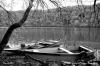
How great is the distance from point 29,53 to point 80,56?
200 cm

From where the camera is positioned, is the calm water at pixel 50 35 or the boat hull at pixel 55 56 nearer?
the boat hull at pixel 55 56

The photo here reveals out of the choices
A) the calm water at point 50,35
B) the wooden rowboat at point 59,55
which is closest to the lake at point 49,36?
the calm water at point 50,35

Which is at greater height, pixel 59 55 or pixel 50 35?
pixel 59 55

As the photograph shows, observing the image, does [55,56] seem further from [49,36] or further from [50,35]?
[50,35]

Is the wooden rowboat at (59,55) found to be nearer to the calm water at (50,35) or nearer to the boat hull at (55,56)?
the boat hull at (55,56)

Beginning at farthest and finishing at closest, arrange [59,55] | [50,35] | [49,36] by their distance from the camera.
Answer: [50,35] → [49,36] → [59,55]

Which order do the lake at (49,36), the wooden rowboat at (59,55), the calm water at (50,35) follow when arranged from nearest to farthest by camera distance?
the wooden rowboat at (59,55), the lake at (49,36), the calm water at (50,35)

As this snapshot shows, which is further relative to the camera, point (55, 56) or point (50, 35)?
point (50, 35)

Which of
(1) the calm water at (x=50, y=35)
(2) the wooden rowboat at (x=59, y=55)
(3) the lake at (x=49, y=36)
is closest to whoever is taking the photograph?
(2) the wooden rowboat at (x=59, y=55)

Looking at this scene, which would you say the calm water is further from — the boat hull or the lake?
the boat hull

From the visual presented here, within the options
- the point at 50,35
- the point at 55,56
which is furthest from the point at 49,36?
the point at 55,56

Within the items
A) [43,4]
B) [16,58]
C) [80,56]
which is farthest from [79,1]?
[16,58]

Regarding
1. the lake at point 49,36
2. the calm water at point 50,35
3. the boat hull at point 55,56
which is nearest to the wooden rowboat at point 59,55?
the boat hull at point 55,56

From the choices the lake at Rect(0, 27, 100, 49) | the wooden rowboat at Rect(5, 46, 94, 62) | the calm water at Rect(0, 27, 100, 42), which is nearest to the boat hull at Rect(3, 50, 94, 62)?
the wooden rowboat at Rect(5, 46, 94, 62)
